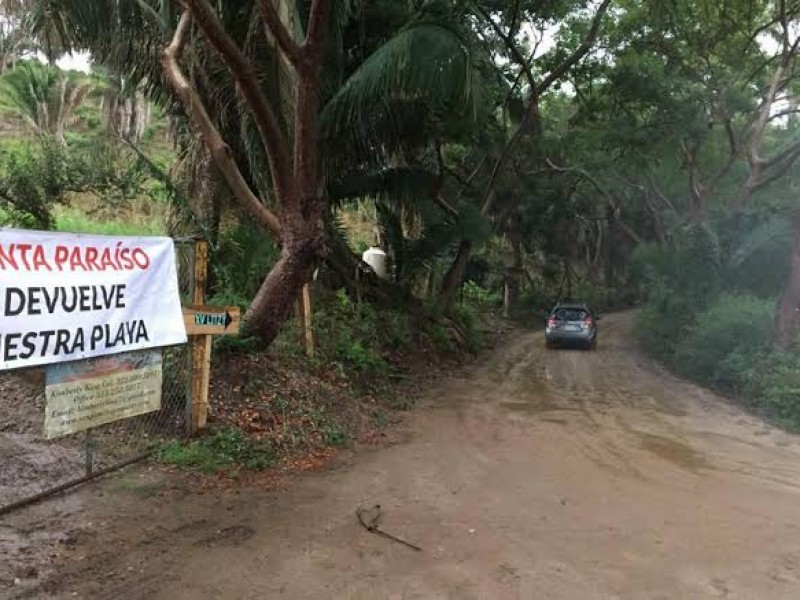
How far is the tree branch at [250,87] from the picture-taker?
8188mm

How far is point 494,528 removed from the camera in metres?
6.02

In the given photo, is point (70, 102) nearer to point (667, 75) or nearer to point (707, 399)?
point (667, 75)

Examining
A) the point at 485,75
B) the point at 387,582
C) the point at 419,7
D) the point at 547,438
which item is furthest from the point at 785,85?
the point at 387,582

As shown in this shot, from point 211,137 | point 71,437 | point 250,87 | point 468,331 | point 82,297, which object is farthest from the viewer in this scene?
point 468,331

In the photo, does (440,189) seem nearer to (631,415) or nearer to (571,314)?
(631,415)

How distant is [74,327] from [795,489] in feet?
24.1

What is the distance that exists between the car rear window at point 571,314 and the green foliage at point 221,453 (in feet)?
61.5

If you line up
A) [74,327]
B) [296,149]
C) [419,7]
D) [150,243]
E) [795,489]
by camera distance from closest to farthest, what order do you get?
1. [74,327]
2. [150,243]
3. [795,489]
4. [296,149]
5. [419,7]

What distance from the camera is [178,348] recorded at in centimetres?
809

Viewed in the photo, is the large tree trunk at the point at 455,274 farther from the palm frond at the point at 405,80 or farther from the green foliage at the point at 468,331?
the palm frond at the point at 405,80

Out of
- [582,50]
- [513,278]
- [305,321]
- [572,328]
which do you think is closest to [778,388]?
[305,321]

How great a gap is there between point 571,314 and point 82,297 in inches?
841

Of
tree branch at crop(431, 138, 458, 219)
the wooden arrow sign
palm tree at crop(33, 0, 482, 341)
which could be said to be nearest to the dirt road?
the wooden arrow sign

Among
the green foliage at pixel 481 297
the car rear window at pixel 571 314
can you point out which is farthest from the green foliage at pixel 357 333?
the green foliage at pixel 481 297
